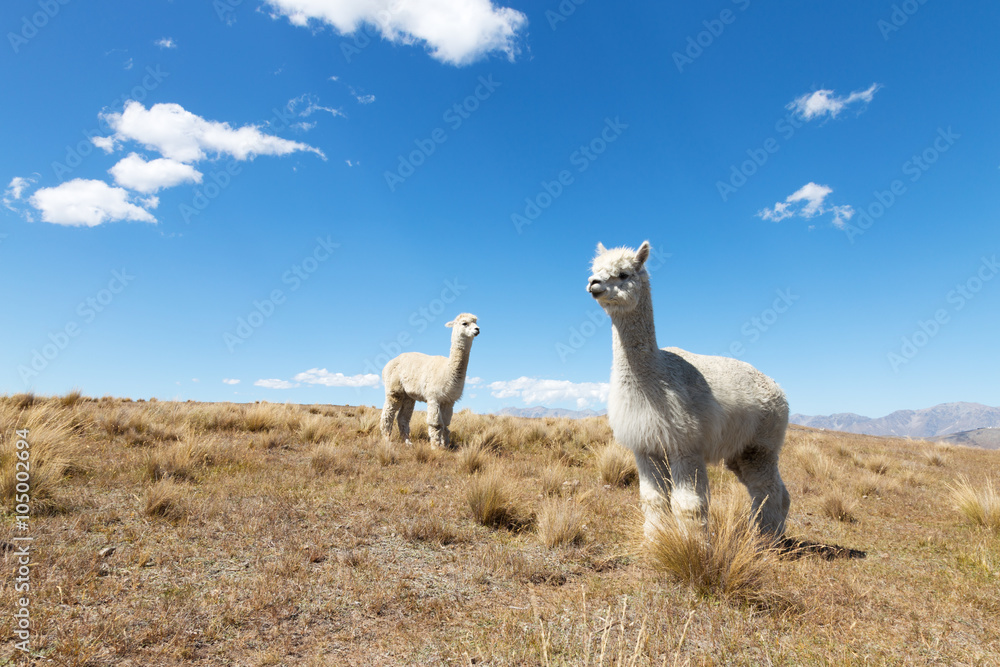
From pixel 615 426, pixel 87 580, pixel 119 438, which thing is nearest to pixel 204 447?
pixel 119 438

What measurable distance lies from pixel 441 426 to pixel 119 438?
20.3 feet

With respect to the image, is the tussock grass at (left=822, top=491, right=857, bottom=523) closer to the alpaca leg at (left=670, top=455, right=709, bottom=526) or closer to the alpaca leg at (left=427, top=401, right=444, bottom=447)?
the alpaca leg at (left=670, top=455, right=709, bottom=526)

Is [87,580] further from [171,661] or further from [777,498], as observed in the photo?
[777,498]

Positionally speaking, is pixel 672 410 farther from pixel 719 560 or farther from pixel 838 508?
pixel 838 508

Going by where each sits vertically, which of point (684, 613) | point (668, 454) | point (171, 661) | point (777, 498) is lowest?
point (171, 661)

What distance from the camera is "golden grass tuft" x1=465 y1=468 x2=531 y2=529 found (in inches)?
219

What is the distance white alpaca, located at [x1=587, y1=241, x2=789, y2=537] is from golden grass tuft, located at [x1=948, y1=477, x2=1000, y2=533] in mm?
4061

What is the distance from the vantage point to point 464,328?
1063 cm

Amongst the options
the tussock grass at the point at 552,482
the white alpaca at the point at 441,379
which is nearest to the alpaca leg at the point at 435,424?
the white alpaca at the point at 441,379

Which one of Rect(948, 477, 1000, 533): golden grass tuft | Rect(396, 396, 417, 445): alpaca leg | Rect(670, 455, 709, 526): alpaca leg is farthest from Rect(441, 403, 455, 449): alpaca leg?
Rect(948, 477, 1000, 533): golden grass tuft

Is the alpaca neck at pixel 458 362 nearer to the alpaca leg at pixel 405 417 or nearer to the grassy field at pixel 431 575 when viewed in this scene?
the alpaca leg at pixel 405 417

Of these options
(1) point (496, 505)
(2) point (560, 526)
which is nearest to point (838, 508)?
(2) point (560, 526)

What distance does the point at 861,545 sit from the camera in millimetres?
5734

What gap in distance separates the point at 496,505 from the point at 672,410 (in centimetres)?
249
